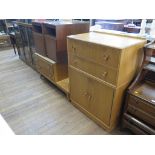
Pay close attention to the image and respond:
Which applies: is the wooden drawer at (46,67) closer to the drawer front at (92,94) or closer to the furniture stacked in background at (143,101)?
the drawer front at (92,94)

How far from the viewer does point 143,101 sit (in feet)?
4.32

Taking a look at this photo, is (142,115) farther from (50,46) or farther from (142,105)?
(50,46)

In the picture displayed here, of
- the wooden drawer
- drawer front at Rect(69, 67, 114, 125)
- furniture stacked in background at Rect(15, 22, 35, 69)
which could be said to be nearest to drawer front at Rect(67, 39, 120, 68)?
drawer front at Rect(69, 67, 114, 125)

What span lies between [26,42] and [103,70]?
2.19m

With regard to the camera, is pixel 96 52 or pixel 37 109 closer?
pixel 96 52

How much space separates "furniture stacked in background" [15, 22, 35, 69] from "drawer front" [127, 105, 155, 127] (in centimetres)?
217

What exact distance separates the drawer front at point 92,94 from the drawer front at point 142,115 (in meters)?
0.21

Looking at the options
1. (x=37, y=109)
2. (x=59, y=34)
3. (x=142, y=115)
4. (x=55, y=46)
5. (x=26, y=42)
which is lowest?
(x=37, y=109)

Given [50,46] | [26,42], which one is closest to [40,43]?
[50,46]

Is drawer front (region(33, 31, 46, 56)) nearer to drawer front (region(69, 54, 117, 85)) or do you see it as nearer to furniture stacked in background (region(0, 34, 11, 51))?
drawer front (region(69, 54, 117, 85))

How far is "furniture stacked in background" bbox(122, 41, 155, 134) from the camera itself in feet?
4.33

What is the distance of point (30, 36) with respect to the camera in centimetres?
279
